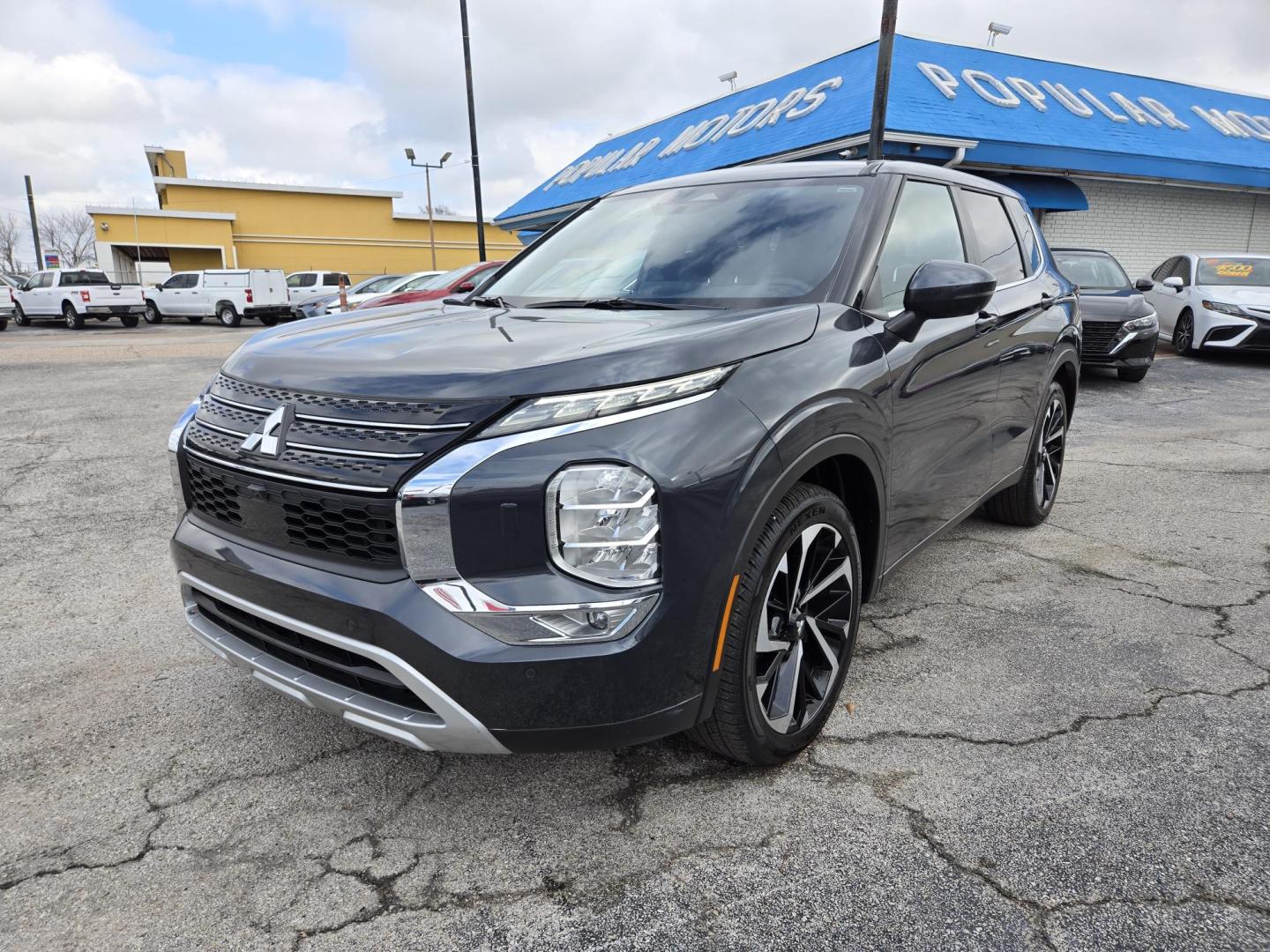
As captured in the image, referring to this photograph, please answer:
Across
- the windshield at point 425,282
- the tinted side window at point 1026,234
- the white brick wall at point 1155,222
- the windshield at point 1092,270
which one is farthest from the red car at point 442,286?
the white brick wall at point 1155,222

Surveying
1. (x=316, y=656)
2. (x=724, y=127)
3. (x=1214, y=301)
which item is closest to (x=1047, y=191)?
(x=1214, y=301)

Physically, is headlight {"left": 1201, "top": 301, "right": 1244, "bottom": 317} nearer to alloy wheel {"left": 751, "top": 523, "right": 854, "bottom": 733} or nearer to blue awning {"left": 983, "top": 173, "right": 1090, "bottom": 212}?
blue awning {"left": 983, "top": 173, "right": 1090, "bottom": 212}

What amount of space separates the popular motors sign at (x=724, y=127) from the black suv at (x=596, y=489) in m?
13.8

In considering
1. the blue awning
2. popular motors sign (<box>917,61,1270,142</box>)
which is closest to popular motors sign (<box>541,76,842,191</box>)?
popular motors sign (<box>917,61,1270,142</box>)

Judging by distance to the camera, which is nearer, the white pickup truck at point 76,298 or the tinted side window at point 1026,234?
the tinted side window at point 1026,234

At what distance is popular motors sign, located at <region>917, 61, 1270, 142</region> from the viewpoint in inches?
593

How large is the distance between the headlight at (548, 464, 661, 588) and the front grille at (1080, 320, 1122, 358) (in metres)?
9.65

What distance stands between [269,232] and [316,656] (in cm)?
3971

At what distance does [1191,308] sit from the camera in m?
12.9

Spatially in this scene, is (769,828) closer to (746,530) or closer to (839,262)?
(746,530)

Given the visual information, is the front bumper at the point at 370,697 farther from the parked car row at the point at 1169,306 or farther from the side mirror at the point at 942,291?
the parked car row at the point at 1169,306

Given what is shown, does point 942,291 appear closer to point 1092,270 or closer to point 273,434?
point 273,434

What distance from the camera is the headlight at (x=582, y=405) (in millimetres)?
1930

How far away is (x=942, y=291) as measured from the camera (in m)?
2.67
